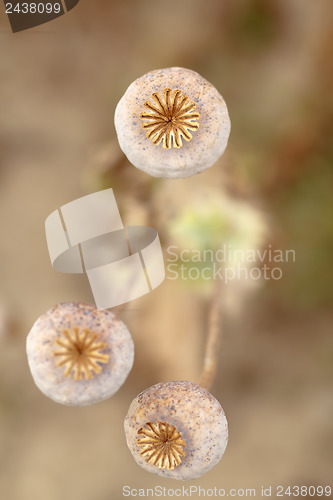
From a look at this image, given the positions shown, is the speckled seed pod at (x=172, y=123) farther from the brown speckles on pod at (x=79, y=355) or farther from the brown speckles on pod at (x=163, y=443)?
the brown speckles on pod at (x=163, y=443)

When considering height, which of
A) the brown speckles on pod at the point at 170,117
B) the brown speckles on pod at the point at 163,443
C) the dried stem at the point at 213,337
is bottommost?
the brown speckles on pod at the point at 163,443

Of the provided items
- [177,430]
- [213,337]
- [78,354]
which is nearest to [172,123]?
[78,354]

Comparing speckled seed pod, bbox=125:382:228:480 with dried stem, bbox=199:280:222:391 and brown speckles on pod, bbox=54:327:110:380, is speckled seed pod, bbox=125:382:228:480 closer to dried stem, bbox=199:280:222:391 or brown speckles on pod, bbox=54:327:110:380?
brown speckles on pod, bbox=54:327:110:380

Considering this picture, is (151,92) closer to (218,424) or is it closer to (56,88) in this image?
(56,88)

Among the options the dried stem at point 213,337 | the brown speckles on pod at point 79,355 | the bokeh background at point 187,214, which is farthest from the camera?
the dried stem at point 213,337

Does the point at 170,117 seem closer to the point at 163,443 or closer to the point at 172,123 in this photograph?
the point at 172,123

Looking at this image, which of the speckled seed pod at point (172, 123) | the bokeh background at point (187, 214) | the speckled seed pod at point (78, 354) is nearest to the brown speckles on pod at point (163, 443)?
the speckled seed pod at point (78, 354)
